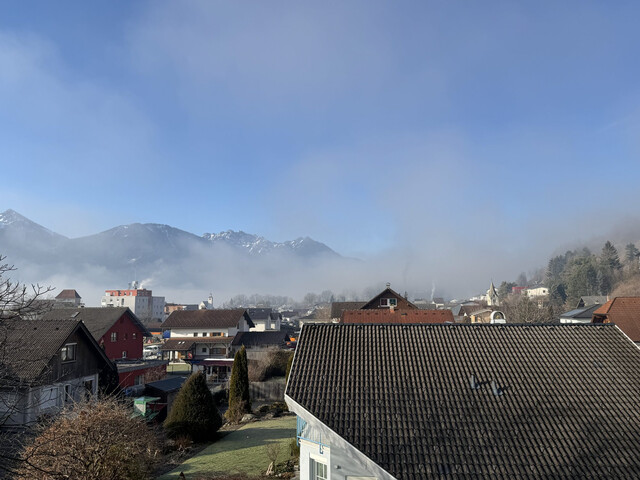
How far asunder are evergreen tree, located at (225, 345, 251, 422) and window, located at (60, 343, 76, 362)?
10179 millimetres

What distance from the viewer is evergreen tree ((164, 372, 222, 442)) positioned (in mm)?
23312

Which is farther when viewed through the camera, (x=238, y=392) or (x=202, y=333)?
(x=202, y=333)

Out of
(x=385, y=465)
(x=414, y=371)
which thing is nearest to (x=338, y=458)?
(x=385, y=465)

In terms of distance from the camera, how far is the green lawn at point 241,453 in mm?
18625

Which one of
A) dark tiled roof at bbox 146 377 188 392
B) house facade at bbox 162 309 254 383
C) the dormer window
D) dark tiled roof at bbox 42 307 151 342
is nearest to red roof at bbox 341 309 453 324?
the dormer window

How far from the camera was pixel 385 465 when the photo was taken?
1152 cm

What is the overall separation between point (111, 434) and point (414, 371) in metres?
9.37

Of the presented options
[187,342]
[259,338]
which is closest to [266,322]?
[259,338]

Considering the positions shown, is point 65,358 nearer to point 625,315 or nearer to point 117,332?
point 117,332

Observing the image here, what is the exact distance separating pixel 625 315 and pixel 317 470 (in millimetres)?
39549

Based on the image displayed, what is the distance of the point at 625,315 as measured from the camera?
41.6 metres

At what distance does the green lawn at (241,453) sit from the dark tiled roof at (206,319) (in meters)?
32.2

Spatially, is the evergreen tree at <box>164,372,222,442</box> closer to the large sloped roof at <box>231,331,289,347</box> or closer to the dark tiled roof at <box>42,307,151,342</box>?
the dark tiled roof at <box>42,307,151,342</box>

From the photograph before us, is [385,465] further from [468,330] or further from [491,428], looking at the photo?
[468,330]
